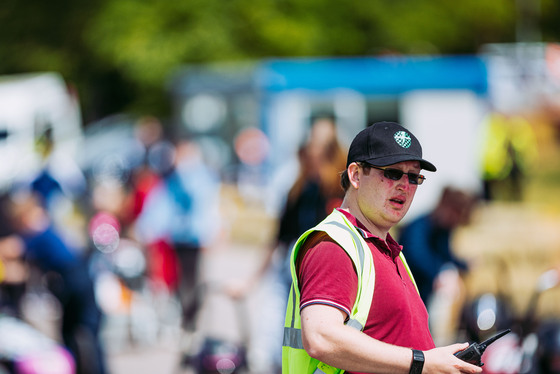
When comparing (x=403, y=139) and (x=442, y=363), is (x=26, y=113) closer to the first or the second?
(x=403, y=139)

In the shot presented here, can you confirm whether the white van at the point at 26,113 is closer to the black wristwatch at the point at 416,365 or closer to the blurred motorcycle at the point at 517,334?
the blurred motorcycle at the point at 517,334

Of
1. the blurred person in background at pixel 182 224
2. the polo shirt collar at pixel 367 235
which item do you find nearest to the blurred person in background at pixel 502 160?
the blurred person in background at pixel 182 224

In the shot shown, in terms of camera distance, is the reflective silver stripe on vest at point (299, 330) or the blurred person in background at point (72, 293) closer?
the reflective silver stripe on vest at point (299, 330)

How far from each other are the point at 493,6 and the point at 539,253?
67.7 ft

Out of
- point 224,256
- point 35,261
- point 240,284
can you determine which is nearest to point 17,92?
point 224,256

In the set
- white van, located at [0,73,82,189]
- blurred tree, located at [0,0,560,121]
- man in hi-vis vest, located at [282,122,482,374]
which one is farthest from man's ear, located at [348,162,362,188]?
blurred tree, located at [0,0,560,121]

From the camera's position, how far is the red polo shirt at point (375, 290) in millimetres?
2645

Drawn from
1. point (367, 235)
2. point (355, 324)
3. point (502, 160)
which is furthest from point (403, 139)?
point (502, 160)

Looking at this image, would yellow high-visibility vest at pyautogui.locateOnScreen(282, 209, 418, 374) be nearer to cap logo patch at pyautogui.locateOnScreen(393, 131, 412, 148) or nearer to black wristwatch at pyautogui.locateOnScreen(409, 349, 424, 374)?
black wristwatch at pyautogui.locateOnScreen(409, 349, 424, 374)

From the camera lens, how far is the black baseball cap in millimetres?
2814

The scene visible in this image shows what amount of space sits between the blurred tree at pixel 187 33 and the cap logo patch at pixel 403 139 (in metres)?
22.7

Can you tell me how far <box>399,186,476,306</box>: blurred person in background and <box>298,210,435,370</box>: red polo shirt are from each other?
3519mm

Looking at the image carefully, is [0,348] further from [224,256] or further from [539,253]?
A: [224,256]

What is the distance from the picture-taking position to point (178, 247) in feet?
31.0
